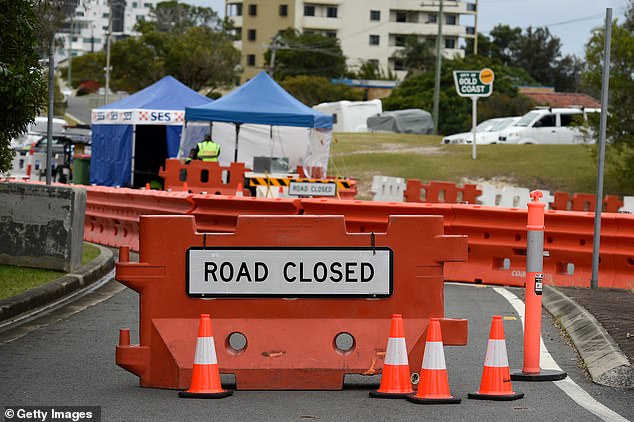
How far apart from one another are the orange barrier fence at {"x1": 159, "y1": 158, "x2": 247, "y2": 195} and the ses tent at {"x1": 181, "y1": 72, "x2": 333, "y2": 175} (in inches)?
123

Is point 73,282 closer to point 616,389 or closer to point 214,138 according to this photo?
point 616,389

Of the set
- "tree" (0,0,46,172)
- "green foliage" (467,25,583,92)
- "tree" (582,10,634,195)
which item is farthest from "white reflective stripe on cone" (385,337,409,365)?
"green foliage" (467,25,583,92)

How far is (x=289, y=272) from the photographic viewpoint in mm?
8539

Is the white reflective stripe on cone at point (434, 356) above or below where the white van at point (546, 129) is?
below

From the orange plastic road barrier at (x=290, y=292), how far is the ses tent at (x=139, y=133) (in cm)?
2404

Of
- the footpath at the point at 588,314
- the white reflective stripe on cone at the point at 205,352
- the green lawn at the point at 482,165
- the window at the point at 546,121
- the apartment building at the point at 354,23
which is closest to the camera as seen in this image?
the white reflective stripe on cone at the point at 205,352

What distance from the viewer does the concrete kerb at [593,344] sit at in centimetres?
882

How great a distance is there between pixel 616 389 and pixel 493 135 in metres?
44.3

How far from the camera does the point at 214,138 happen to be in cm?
3334

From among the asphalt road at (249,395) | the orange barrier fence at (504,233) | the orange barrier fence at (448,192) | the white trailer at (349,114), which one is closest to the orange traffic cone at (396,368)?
the asphalt road at (249,395)

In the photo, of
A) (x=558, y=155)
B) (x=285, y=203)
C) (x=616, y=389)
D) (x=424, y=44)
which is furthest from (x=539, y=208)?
(x=424, y=44)

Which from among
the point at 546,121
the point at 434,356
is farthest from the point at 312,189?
the point at 546,121

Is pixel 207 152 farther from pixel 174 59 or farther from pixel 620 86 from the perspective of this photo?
pixel 174 59

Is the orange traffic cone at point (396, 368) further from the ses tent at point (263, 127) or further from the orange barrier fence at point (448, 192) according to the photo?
the ses tent at point (263, 127)
